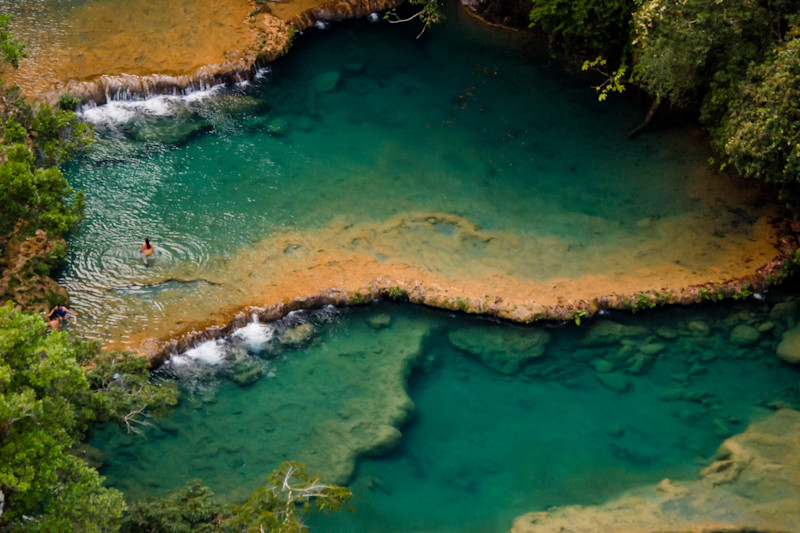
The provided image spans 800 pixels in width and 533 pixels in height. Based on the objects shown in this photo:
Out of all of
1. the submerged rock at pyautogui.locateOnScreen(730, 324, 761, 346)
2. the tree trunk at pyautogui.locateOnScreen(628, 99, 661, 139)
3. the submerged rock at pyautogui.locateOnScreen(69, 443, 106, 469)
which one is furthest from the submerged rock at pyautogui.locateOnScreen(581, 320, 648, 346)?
the submerged rock at pyautogui.locateOnScreen(69, 443, 106, 469)

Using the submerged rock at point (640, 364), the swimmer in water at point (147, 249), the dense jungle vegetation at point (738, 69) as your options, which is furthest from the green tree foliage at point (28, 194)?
the dense jungle vegetation at point (738, 69)

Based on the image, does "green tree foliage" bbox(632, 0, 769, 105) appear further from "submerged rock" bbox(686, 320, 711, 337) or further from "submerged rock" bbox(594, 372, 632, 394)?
"submerged rock" bbox(594, 372, 632, 394)

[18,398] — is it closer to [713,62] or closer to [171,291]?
[171,291]

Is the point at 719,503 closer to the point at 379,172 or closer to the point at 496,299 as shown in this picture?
the point at 496,299

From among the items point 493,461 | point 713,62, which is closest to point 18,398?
point 493,461

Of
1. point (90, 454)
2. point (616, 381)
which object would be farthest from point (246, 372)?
point (616, 381)

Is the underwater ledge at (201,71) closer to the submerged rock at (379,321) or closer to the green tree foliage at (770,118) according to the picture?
the submerged rock at (379,321)
